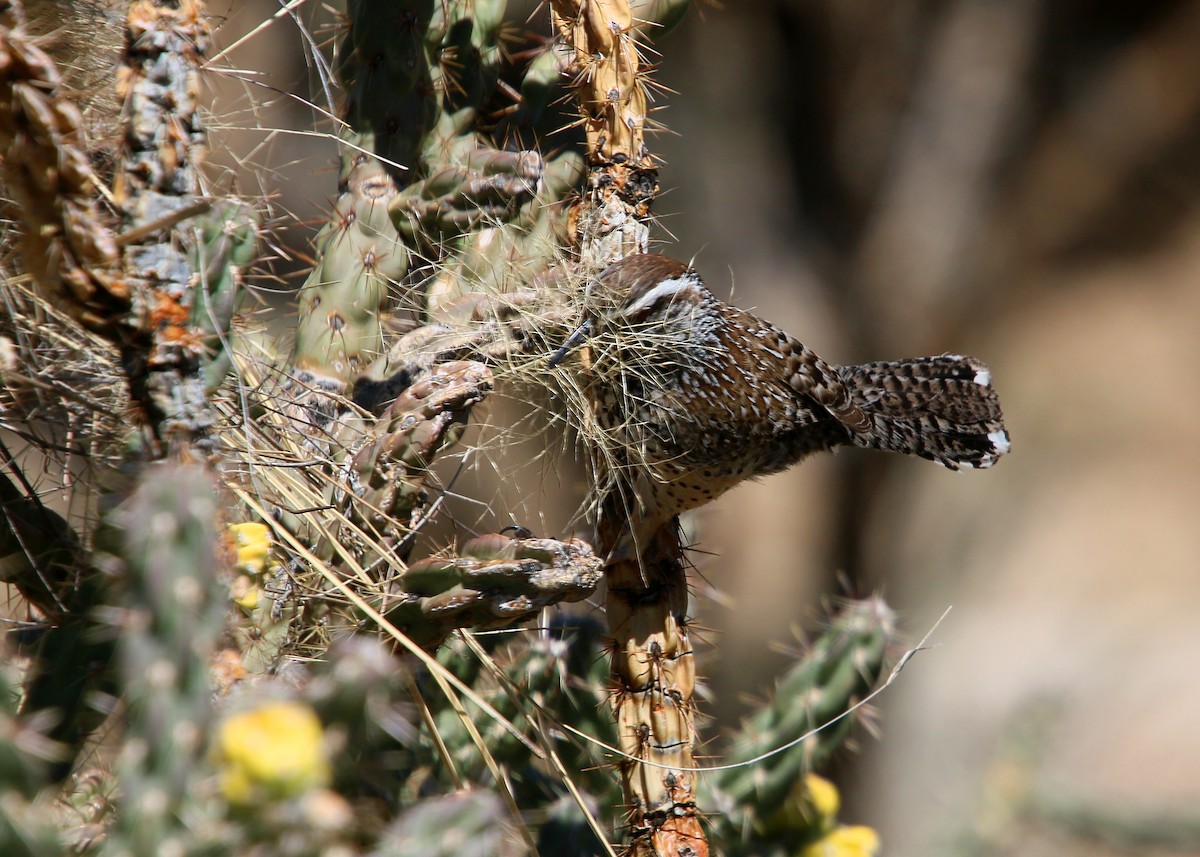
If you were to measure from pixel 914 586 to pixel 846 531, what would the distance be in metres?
0.51

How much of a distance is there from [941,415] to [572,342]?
1.23 m

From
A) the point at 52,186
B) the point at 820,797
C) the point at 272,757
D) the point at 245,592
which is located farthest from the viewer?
the point at 820,797

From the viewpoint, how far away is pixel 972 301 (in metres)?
6.07

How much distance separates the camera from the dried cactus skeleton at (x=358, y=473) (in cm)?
78

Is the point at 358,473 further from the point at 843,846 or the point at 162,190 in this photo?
the point at 843,846

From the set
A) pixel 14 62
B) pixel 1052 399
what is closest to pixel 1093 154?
pixel 1052 399

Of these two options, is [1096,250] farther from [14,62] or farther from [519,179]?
[14,62]

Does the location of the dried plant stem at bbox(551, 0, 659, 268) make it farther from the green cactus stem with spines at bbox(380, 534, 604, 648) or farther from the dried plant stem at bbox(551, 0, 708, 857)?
the green cactus stem with spines at bbox(380, 534, 604, 648)

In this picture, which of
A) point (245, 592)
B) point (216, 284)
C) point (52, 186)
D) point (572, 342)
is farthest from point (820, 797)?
point (52, 186)

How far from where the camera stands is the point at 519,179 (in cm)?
182

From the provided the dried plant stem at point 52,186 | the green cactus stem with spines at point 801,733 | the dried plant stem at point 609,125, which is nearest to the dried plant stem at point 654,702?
the green cactus stem with spines at point 801,733

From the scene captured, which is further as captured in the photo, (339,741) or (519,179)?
(519,179)

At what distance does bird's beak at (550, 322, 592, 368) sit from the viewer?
167cm

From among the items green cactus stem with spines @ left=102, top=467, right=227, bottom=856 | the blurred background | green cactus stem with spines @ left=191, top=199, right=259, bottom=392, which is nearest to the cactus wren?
green cactus stem with spines @ left=191, top=199, right=259, bottom=392
